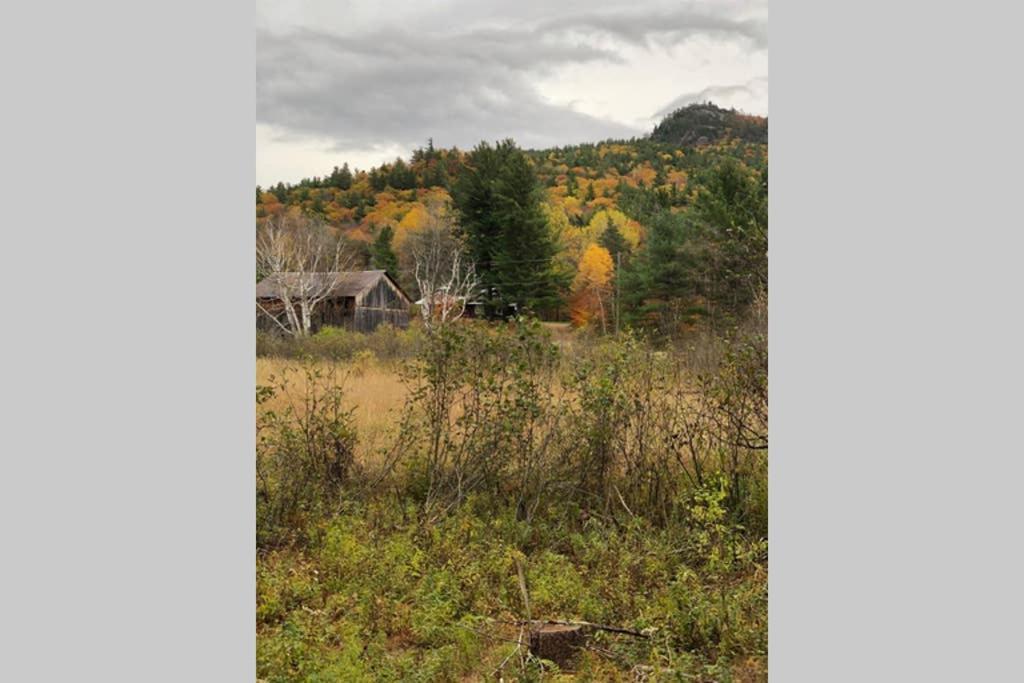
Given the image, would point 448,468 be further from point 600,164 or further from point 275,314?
point 600,164

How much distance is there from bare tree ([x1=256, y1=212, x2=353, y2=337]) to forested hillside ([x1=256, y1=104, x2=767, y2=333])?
0.15m

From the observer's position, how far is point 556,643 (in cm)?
479

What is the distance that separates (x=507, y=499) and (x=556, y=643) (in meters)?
1.31

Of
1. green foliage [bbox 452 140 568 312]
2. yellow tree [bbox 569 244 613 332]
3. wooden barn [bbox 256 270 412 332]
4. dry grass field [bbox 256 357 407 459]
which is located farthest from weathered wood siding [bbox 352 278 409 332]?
yellow tree [bbox 569 244 613 332]

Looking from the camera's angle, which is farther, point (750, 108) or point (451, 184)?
point (451, 184)

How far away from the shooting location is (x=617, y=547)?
5535 mm

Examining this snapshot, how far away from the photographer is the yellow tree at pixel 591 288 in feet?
18.4

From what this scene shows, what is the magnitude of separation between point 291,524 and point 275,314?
139 cm

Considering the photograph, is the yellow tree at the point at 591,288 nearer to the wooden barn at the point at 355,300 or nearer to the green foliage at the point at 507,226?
the green foliage at the point at 507,226

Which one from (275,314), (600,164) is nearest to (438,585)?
(275,314)

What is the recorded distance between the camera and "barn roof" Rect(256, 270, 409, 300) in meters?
5.80

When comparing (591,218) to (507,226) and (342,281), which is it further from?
(342,281)

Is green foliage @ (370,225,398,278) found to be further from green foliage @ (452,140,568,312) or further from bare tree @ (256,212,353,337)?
green foliage @ (452,140,568,312)

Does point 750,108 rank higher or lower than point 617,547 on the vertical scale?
higher
